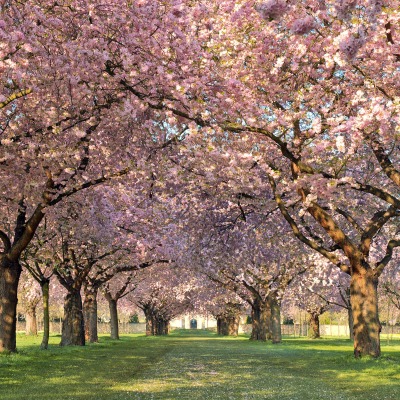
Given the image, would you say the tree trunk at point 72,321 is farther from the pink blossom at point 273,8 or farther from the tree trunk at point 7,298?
the pink blossom at point 273,8

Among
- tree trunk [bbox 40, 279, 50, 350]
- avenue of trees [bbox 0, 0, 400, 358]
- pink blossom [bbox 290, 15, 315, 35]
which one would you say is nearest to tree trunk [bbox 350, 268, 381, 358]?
avenue of trees [bbox 0, 0, 400, 358]

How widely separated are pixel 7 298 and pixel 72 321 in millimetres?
15056

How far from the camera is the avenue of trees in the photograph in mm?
14656

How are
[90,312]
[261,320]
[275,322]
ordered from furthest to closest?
[261,320]
[275,322]
[90,312]

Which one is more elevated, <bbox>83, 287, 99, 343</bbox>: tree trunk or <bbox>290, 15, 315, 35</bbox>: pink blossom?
<bbox>290, 15, 315, 35</bbox>: pink blossom

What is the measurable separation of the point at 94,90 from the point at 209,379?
9.47 m

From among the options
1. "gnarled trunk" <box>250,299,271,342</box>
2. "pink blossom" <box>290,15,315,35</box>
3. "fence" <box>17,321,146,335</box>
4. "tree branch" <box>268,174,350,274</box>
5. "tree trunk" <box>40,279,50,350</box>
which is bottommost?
"fence" <box>17,321,146,335</box>

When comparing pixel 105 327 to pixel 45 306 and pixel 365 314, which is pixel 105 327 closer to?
pixel 45 306

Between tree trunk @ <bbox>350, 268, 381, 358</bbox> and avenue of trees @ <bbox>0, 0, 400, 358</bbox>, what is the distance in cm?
5

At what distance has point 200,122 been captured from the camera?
17.0 meters

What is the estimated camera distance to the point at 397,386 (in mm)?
16891

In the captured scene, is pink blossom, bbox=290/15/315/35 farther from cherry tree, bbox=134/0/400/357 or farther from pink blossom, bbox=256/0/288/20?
cherry tree, bbox=134/0/400/357

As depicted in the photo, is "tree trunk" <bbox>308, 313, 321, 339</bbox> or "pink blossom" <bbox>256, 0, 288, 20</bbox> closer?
"pink blossom" <bbox>256, 0, 288, 20</bbox>

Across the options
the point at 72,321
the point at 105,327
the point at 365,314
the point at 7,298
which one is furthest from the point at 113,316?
the point at 105,327
